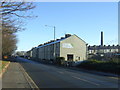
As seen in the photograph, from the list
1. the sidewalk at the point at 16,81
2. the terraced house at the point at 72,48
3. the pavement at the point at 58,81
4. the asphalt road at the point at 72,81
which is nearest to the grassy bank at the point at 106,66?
the asphalt road at the point at 72,81

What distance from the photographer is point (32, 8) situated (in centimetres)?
1255

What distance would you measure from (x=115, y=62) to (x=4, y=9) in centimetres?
2152

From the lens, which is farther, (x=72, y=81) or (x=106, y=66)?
(x=106, y=66)

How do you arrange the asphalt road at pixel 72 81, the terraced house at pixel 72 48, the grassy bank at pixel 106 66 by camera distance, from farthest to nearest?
the terraced house at pixel 72 48 < the grassy bank at pixel 106 66 < the asphalt road at pixel 72 81

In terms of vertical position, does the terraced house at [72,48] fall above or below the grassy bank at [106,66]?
above

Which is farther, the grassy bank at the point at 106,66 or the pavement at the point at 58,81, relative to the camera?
the grassy bank at the point at 106,66

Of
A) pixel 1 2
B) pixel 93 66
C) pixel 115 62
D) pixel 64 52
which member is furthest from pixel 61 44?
pixel 1 2

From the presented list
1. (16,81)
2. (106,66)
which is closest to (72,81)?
(16,81)

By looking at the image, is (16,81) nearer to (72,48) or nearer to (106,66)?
(106,66)

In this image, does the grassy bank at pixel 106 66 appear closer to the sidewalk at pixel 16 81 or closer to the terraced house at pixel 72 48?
the sidewalk at pixel 16 81

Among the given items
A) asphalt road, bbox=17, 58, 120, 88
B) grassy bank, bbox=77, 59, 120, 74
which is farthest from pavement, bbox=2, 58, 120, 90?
grassy bank, bbox=77, 59, 120, 74

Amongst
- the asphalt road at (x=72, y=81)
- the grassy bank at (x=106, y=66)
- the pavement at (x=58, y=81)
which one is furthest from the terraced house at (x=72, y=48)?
the pavement at (x=58, y=81)

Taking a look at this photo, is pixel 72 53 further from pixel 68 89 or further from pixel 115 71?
pixel 68 89

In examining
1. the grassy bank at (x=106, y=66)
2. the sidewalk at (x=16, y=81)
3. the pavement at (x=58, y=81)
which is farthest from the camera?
the grassy bank at (x=106, y=66)
